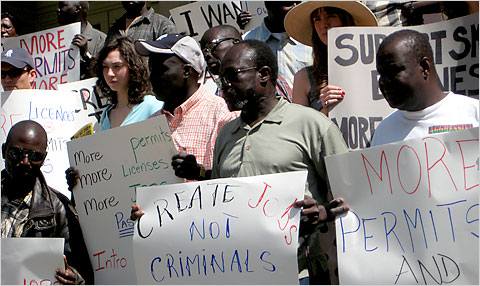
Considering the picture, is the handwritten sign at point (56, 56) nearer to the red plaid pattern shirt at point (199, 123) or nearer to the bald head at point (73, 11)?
the bald head at point (73, 11)

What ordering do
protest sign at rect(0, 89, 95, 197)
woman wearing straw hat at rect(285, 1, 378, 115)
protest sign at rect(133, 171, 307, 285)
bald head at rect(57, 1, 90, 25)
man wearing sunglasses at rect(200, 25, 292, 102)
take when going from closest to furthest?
1. protest sign at rect(133, 171, 307, 285)
2. woman wearing straw hat at rect(285, 1, 378, 115)
3. man wearing sunglasses at rect(200, 25, 292, 102)
4. protest sign at rect(0, 89, 95, 197)
5. bald head at rect(57, 1, 90, 25)

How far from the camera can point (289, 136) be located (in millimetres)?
3438

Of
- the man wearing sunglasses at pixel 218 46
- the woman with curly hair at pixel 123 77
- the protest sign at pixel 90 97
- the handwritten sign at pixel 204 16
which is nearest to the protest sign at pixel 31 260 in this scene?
the woman with curly hair at pixel 123 77

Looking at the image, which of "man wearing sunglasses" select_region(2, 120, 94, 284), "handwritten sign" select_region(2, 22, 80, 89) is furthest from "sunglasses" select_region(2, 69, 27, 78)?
"man wearing sunglasses" select_region(2, 120, 94, 284)

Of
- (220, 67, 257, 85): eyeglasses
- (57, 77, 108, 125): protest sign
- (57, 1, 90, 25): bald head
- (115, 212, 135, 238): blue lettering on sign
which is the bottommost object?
(115, 212, 135, 238): blue lettering on sign

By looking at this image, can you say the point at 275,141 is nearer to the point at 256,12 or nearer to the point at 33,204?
the point at 33,204

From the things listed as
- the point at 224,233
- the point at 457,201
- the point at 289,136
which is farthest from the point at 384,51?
the point at 224,233

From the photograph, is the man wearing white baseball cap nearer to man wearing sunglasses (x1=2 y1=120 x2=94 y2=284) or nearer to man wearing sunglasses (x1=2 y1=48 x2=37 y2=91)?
man wearing sunglasses (x1=2 y1=120 x2=94 y2=284)

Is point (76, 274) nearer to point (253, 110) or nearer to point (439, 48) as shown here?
point (253, 110)

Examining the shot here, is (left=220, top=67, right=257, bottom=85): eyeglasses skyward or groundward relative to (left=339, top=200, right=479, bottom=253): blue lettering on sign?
skyward

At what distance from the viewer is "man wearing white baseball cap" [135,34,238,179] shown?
4.07 meters

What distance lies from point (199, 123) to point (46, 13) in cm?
951

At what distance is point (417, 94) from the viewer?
10.8 ft

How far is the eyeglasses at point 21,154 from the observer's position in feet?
14.4
